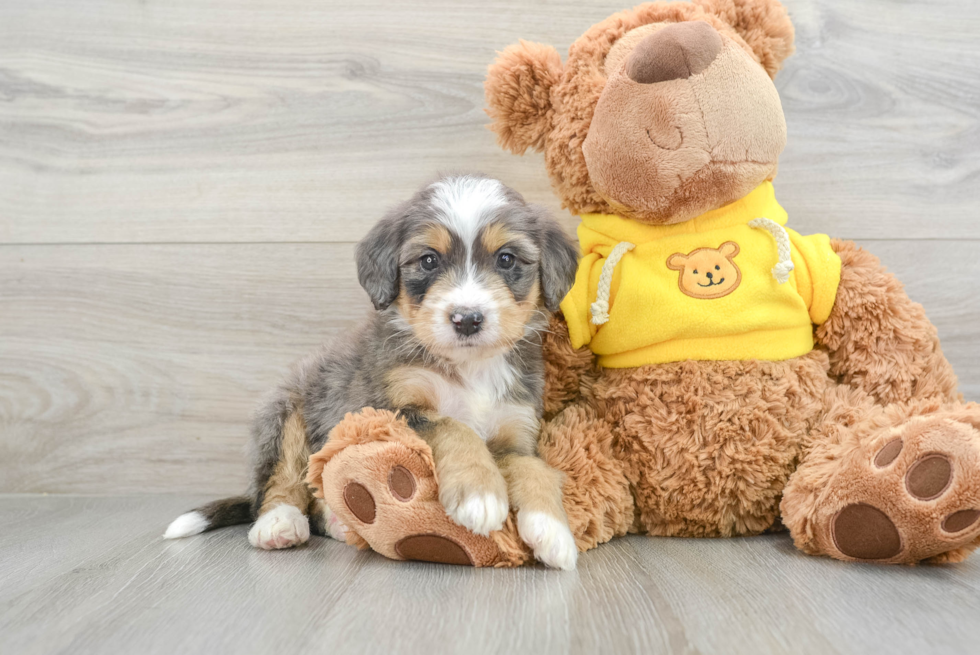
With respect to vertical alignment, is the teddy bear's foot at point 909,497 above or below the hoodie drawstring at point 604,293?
below

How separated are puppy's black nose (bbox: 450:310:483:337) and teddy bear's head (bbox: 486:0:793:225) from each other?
22.1 inches

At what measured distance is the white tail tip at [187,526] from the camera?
7.02ft

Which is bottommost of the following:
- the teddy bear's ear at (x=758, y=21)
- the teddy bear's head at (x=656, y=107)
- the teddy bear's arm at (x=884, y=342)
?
the teddy bear's arm at (x=884, y=342)

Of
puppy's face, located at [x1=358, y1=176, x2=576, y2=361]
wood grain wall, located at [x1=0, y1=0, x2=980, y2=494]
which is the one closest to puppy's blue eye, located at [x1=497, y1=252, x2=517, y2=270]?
puppy's face, located at [x1=358, y1=176, x2=576, y2=361]

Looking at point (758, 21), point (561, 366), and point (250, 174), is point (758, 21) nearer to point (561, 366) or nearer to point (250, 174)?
point (561, 366)

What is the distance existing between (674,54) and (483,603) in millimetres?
1359

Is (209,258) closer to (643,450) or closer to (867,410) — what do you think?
(643,450)

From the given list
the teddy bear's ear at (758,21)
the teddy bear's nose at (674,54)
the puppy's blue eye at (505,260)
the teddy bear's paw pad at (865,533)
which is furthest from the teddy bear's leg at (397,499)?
the teddy bear's ear at (758,21)

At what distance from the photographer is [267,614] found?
145cm

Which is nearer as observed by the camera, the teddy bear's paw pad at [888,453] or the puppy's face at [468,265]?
the teddy bear's paw pad at [888,453]

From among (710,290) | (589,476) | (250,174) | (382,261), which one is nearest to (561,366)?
(589,476)

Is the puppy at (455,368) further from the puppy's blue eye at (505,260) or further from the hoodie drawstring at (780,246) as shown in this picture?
the hoodie drawstring at (780,246)

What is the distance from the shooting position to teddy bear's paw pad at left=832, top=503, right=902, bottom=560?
5.27 feet

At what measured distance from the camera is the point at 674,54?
181 cm
